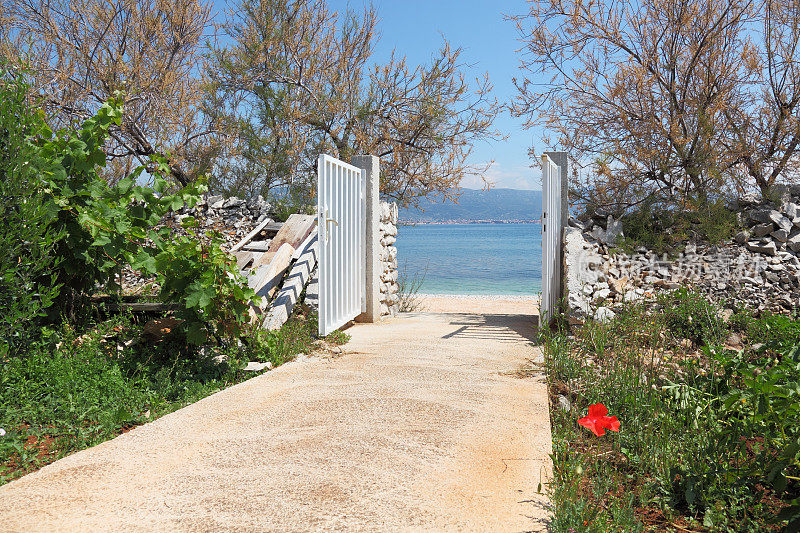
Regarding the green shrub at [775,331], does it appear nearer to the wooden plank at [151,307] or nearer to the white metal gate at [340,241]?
the white metal gate at [340,241]

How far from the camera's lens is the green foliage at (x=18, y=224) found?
3.97 m

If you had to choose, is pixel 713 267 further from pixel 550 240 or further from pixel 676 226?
pixel 550 240

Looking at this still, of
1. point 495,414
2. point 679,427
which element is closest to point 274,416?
point 495,414

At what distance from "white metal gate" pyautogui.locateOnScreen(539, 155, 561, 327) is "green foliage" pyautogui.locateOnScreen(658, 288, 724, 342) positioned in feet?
3.69

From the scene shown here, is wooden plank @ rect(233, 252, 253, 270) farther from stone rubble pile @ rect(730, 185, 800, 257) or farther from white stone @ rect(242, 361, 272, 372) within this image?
stone rubble pile @ rect(730, 185, 800, 257)

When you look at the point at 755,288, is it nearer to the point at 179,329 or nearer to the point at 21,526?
the point at 179,329

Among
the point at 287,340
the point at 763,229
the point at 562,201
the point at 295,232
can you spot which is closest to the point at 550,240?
the point at 562,201

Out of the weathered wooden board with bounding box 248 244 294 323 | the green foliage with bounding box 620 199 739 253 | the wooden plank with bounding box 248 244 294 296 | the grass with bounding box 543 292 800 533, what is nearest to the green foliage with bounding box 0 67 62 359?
the weathered wooden board with bounding box 248 244 294 323

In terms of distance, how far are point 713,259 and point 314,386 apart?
5252mm

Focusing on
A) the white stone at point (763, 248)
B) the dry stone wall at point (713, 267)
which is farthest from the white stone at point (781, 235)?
the white stone at point (763, 248)

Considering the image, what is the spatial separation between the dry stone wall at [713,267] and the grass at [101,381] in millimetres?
3226

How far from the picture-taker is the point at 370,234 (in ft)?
24.3

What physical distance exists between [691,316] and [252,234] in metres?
5.99

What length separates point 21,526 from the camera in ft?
7.41
